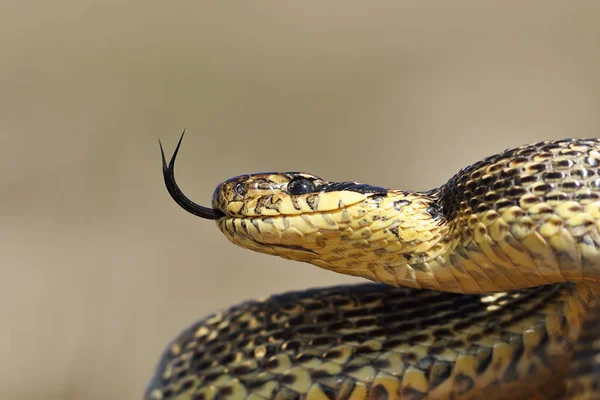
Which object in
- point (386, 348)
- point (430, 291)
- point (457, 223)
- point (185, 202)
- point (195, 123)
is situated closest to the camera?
point (457, 223)

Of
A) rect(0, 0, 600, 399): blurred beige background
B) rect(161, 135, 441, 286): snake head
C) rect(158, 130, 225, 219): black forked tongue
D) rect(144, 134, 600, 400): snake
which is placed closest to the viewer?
rect(144, 134, 600, 400): snake

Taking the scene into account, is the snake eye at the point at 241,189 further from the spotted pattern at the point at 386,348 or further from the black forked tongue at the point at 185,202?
the spotted pattern at the point at 386,348

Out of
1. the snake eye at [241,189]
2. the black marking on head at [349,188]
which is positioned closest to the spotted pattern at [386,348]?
the black marking on head at [349,188]

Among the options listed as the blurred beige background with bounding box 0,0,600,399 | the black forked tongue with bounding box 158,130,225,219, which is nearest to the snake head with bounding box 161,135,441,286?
the black forked tongue with bounding box 158,130,225,219

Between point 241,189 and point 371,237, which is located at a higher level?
point 241,189

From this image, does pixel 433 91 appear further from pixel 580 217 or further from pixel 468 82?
pixel 580 217

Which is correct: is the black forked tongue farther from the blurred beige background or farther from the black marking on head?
the blurred beige background

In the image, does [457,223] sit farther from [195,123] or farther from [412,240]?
[195,123]

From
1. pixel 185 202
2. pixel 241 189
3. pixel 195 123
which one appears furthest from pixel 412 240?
pixel 195 123
